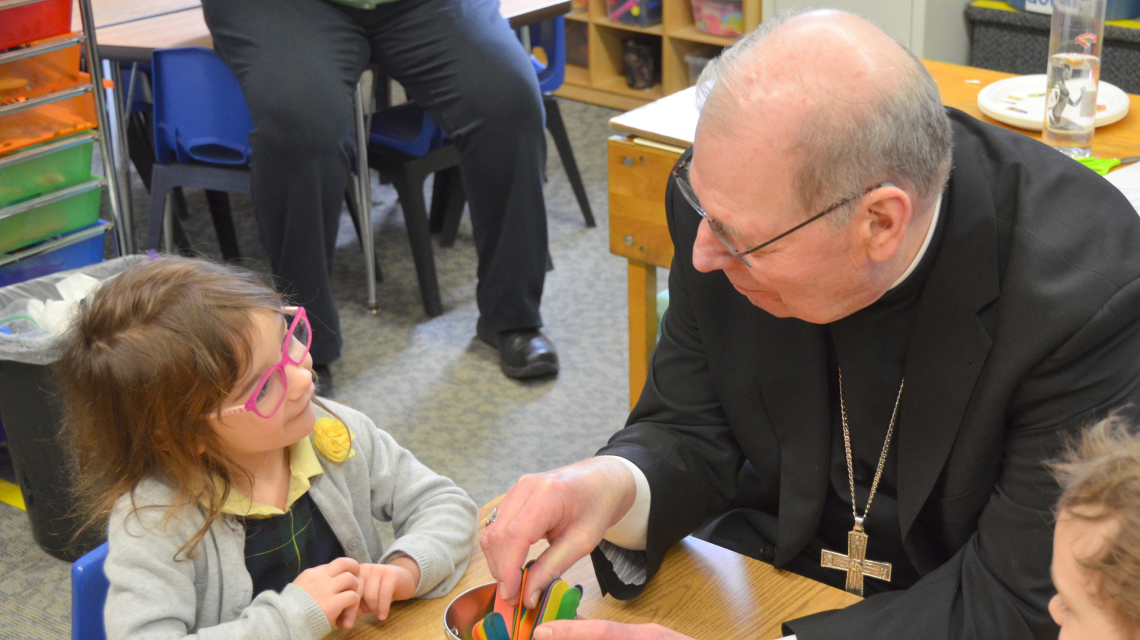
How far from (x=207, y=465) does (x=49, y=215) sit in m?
1.18

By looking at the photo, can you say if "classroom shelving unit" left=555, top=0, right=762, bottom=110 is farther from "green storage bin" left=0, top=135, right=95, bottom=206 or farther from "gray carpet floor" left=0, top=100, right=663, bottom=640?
"green storage bin" left=0, top=135, right=95, bottom=206

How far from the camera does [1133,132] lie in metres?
1.79

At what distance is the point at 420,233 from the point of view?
2.96 metres

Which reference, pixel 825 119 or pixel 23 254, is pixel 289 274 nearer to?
pixel 23 254

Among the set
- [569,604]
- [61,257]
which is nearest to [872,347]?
[569,604]

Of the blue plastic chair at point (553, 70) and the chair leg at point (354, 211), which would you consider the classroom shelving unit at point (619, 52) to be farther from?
the chair leg at point (354, 211)

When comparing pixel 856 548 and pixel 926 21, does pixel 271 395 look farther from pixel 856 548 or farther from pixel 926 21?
pixel 926 21

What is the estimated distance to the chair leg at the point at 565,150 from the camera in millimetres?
3307

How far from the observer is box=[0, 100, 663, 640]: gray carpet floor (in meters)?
2.15

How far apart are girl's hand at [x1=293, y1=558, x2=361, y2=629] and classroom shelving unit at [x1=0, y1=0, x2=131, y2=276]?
1285 millimetres

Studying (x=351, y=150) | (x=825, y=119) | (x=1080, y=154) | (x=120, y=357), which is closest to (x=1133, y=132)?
(x=1080, y=154)

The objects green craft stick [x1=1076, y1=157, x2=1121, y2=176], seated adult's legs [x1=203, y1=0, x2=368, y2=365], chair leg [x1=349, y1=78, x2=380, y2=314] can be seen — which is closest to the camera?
green craft stick [x1=1076, y1=157, x2=1121, y2=176]

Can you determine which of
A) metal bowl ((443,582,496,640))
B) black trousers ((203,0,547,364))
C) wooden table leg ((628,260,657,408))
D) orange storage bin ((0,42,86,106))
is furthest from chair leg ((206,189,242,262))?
metal bowl ((443,582,496,640))

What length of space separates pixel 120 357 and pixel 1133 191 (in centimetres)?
127
